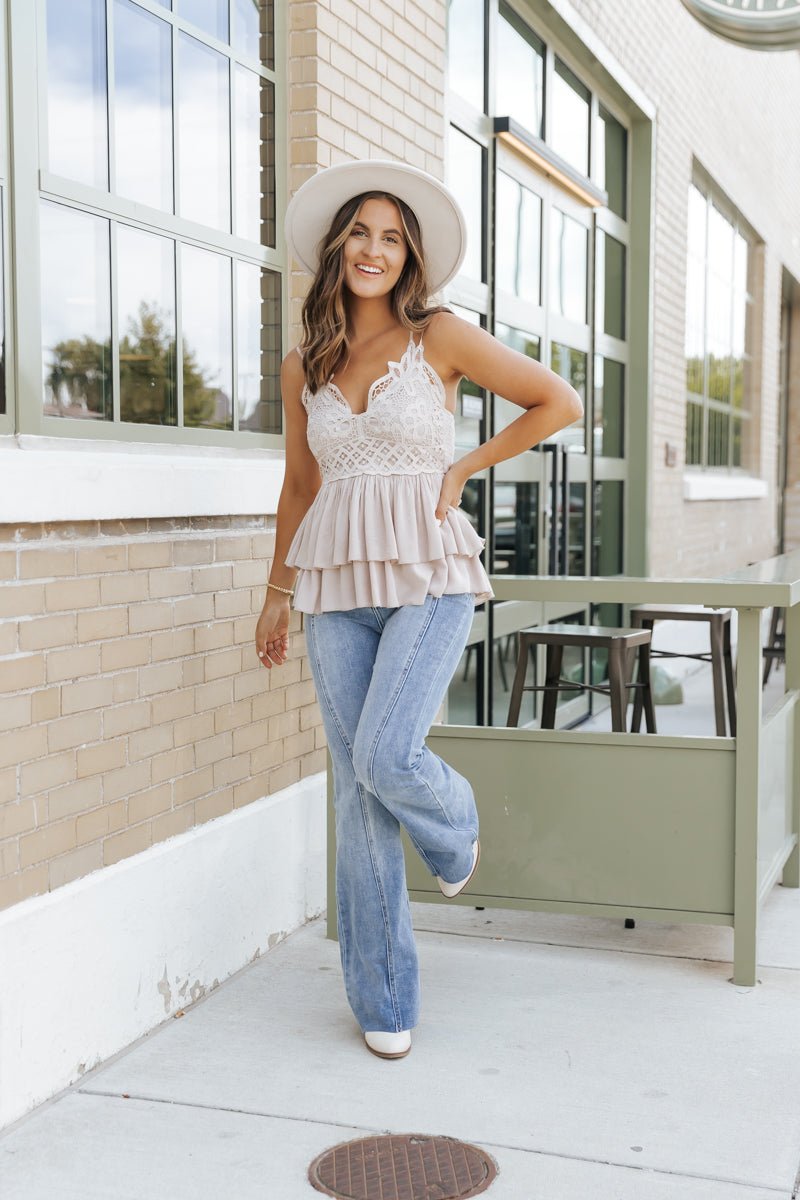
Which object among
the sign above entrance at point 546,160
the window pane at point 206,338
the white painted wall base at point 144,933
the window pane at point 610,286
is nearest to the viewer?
the white painted wall base at point 144,933

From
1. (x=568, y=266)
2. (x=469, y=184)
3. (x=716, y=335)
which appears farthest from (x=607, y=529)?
(x=716, y=335)

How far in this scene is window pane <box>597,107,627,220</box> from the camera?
8.28 metres

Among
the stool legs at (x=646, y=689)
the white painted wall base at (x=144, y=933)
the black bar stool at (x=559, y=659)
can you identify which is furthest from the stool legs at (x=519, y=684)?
the white painted wall base at (x=144, y=933)

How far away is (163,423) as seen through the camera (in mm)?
3723

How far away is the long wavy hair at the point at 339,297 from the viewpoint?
328 centimetres

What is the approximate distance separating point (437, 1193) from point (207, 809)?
1.41 meters

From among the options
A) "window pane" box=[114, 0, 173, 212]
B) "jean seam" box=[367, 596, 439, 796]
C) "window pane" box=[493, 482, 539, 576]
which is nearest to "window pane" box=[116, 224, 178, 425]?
"window pane" box=[114, 0, 173, 212]

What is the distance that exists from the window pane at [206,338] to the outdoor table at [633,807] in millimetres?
976

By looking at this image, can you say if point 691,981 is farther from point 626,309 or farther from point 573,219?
point 626,309

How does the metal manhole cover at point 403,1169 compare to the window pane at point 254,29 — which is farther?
the window pane at point 254,29

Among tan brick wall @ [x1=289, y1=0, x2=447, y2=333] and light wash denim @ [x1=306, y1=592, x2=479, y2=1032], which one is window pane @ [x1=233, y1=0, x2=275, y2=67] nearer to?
tan brick wall @ [x1=289, y1=0, x2=447, y2=333]

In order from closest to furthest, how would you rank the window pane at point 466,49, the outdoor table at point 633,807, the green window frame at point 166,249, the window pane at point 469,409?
the green window frame at point 166,249
the outdoor table at point 633,807
the window pane at point 466,49
the window pane at point 469,409

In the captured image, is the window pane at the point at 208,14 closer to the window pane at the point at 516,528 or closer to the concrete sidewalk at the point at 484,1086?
the concrete sidewalk at the point at 484,1086

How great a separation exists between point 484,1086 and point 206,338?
7.14ft
